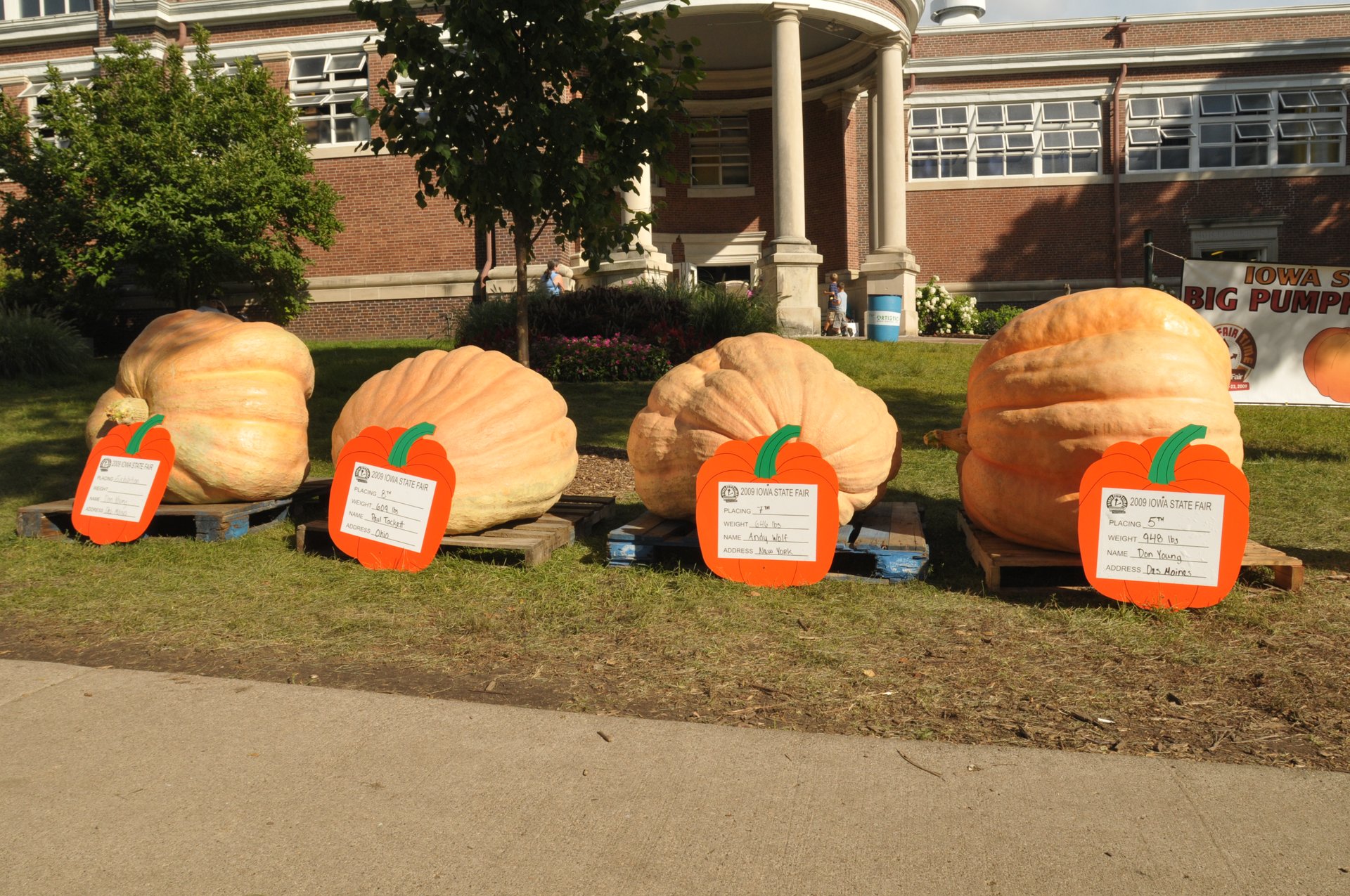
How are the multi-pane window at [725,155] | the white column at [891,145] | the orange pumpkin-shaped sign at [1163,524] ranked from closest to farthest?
the orange pumpkin-shaped sign at [1163,524] < the white column at [891,145] < the multi-pane window at [725,155]

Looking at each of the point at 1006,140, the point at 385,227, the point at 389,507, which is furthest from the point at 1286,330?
the point at 1006,140

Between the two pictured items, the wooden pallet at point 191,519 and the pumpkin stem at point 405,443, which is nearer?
the pumpkin stem at point 405,443

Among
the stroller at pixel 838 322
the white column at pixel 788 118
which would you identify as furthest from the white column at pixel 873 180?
the white column at pixel 788 118

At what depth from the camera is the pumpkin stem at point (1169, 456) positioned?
4035 mm

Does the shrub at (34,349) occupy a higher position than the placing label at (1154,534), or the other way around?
the shrub at (34,349)

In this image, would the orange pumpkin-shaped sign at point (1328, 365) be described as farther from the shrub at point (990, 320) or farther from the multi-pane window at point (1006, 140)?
the multi-pane window at point (1006, 140)

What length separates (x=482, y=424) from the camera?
199 inches

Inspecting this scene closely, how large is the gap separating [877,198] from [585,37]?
17258mm

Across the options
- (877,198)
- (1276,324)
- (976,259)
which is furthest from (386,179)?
(1276,324)

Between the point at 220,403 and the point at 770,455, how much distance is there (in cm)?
318

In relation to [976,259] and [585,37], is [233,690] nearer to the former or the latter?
[585,37]

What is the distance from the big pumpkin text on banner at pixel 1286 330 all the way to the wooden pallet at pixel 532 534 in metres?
6.21

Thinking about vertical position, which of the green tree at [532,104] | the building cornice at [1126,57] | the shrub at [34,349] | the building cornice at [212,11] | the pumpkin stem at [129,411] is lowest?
the pumpkin stem at [129,411]

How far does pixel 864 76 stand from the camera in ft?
78.7
